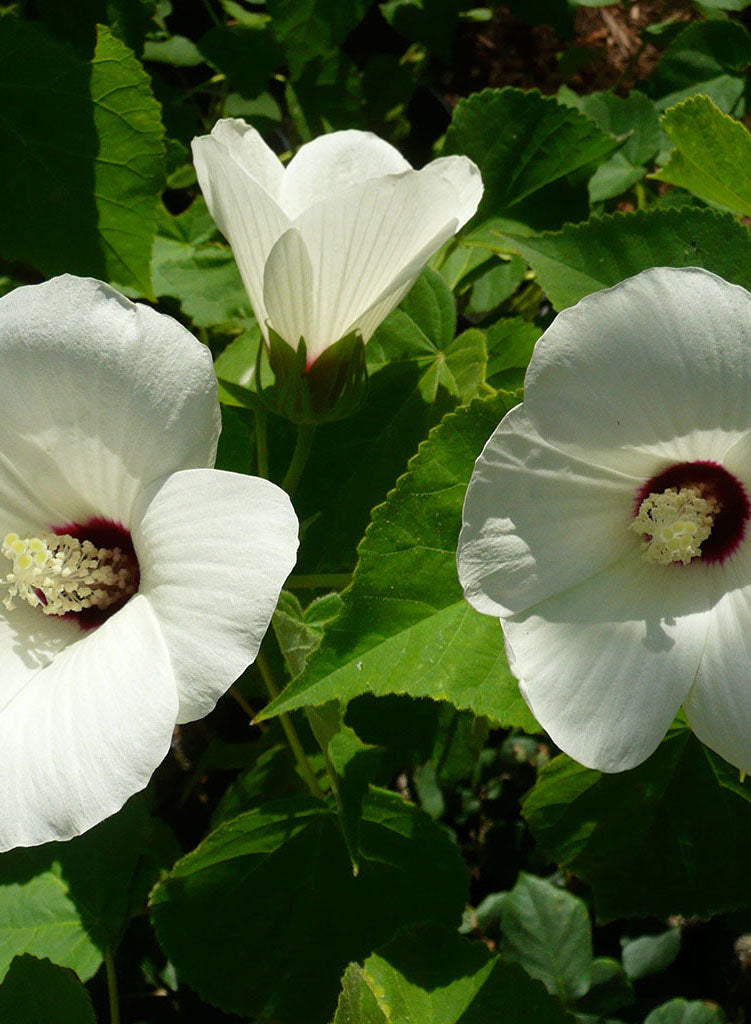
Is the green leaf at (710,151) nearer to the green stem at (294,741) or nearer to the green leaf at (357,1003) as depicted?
the green stem at (294,741)

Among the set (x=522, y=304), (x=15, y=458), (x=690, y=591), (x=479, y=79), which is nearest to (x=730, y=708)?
(x=690, y=591)

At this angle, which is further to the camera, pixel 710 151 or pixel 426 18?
pixel 426 18

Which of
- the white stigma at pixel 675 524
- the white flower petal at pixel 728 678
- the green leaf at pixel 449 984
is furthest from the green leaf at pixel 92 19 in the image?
the green leaf at pixel 449 984

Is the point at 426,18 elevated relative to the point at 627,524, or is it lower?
elevated

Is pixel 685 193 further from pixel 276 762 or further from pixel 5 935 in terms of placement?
pixel 5 935

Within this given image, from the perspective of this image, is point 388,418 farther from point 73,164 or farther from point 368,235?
point 73,164

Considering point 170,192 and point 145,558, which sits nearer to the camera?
point 145,558

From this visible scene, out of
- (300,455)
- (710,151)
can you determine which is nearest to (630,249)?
(710,151)

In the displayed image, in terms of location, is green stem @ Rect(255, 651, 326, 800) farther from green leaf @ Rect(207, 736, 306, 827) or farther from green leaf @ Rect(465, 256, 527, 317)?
green leaf @ Rect(465, 256, 527, 317)
